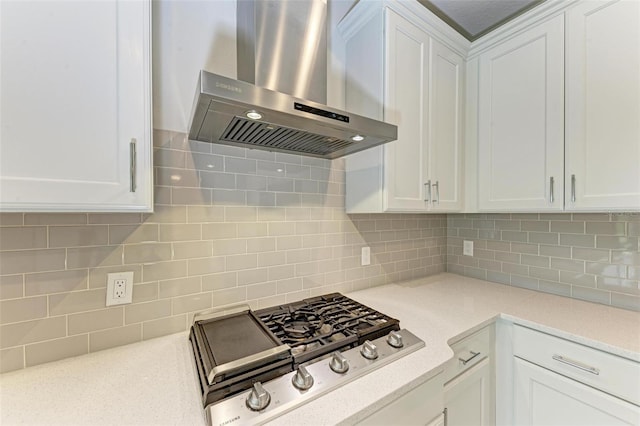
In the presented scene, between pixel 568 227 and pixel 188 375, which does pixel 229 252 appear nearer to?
pixel 188 375

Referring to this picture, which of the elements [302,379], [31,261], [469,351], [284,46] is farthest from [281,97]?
[469,351]

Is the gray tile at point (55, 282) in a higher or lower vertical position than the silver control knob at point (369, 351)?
higher

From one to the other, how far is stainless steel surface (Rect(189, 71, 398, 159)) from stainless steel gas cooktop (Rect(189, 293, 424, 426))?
0.74 metres

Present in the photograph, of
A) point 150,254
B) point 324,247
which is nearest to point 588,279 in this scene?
point 324,247

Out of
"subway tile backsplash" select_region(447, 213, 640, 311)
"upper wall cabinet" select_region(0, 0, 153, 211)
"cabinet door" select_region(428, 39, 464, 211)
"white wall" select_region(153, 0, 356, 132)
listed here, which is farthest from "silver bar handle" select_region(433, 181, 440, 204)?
"upper wall cabinet" select_region(0, 0, 153, 211)

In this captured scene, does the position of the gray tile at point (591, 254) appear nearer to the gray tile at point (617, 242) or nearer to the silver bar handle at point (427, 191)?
the gray tile at point (617, 242)

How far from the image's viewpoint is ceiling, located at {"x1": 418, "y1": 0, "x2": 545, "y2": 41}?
161 cm

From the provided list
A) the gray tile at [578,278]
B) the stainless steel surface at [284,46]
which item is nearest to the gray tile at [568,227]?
the gray tile at [578,278]

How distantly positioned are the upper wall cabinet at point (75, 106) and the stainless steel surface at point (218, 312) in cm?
52

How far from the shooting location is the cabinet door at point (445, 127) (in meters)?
1.53

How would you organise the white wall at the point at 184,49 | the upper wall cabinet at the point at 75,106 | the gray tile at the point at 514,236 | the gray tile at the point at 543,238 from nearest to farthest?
the upper wall cabinet at the point at 75,106
the white wall at the point at 184,49
the gray tile at the point at 543,238
the gray tile at the point at 514,236

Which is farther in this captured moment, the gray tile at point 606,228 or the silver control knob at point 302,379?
the gray tile at point 606,228

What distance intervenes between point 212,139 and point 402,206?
0.98m

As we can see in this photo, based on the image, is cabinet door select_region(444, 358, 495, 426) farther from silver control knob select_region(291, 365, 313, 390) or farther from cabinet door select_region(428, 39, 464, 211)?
cabinet door select_region(428, 39, 464, 211)
